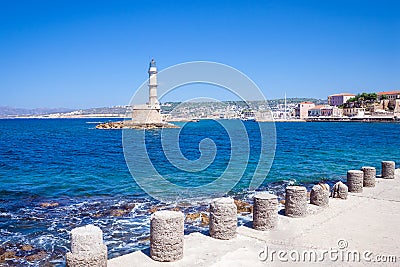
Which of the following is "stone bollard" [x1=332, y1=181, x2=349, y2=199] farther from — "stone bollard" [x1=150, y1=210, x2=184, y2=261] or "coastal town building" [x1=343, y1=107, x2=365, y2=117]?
"coastal town building" [x1=343, y1=107, x2=365, y2=117]

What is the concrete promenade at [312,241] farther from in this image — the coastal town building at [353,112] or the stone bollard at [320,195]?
the coastal town building at [353,112]

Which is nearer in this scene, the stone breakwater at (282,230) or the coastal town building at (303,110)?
the stone breakwater at (282,230)

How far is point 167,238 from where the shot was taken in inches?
262

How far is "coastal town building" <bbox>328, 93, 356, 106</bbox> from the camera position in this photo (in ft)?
544

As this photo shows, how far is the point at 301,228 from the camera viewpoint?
334 inches

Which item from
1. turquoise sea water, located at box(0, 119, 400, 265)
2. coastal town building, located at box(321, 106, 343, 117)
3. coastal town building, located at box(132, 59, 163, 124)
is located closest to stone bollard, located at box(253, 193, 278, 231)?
turquoise sea water, located at box(0, 119, 400, 265)

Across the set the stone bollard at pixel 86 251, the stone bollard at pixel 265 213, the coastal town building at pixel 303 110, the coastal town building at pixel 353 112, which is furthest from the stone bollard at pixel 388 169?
the coastal town building at pixel 303 110

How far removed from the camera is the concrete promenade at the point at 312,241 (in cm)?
665

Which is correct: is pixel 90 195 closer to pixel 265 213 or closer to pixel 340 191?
pixel 265 213

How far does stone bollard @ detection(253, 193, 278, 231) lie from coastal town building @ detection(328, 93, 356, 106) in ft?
558

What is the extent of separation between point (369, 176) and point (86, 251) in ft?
35.4

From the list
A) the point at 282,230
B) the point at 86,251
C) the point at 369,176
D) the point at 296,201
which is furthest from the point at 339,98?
the point at 86,251

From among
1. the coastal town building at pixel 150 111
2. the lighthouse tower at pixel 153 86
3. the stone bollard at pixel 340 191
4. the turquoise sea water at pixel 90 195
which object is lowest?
the turquoise sea water at pixel 90 195

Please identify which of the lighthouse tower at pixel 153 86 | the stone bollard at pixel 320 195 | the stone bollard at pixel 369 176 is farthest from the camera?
the lighthouse tower at pixel 153 86
